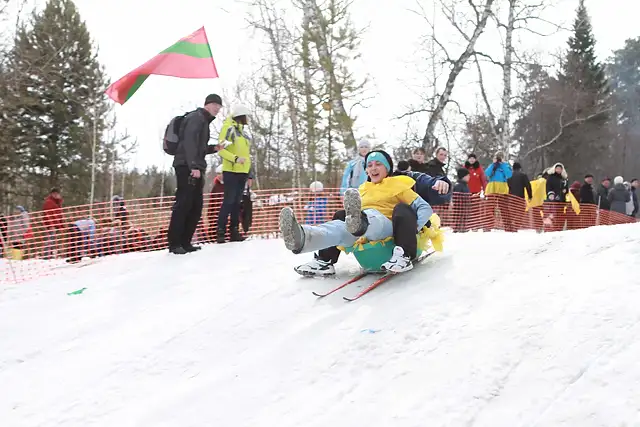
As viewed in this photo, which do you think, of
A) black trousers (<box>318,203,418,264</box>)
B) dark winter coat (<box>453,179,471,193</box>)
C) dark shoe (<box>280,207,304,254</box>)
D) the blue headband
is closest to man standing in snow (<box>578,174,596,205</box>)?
dark winter coat (<box>453,179,471,193</box>)

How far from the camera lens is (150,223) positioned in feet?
26.2

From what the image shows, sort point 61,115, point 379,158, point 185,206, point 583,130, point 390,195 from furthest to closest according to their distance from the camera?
point 583,130 < point 61,115 < point 185,206 < point 379,158 < point 390,195

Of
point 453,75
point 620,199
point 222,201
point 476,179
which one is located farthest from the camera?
point 453,75

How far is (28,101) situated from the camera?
1652 centimetres

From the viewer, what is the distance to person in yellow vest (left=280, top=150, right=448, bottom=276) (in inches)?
155

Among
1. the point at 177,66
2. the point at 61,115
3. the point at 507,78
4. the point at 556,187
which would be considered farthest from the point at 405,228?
the point at 61,115

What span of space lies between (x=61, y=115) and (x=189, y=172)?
21.7 meters

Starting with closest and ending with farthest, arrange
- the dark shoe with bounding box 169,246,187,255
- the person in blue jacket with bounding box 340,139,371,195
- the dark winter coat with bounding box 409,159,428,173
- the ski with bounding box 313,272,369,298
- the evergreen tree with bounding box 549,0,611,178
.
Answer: the ski with bounding box 313,272,369,298 → the dark shoe with bounding box 169,246,187,255 → the person in blue jacket with bounding box 340,139,371,195 → the dark winter coat with bounding box 409,159,428,173 → the evergreen tree with bounding box 549,0,611,178

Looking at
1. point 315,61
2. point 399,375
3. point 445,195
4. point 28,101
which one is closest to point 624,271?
point 399,375

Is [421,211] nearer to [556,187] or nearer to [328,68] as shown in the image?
[556,187]

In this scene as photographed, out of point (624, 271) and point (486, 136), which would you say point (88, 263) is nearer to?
point (624, 271)

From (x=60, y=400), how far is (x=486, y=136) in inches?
1044

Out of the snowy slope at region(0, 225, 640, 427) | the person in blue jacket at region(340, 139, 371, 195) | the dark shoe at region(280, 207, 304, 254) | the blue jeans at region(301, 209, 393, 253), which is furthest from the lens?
the person in blue jacket at region(340, 139, 371, 195)

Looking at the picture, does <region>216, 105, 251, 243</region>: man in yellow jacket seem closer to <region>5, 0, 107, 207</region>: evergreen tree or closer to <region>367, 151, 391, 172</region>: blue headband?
<region>367, 151, 391, 172</region>: blue headband
